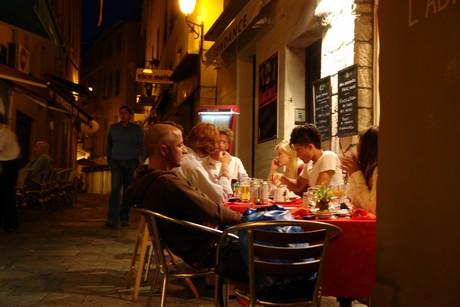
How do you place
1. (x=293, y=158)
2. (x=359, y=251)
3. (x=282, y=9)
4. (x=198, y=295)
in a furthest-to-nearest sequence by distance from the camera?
1. (x=282, y=9)
2. (x=293, y=158)
3. (x=198, y=295)
4. (x=359, y=251)

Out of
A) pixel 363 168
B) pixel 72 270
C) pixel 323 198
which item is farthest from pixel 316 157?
pixel 72 270

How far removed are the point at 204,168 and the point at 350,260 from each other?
1666mm

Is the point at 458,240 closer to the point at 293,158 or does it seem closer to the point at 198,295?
the point at 198,295

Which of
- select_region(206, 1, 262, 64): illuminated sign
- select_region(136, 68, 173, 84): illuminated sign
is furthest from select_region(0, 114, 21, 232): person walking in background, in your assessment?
select_region(136, 68, 173, 84): illuminated sign

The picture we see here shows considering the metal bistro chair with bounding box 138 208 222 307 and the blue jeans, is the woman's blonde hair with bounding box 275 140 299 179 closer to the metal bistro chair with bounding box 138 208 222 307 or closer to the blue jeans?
the blue jeans

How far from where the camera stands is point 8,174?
25.2 ft

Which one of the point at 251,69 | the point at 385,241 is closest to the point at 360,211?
the point at 385,241

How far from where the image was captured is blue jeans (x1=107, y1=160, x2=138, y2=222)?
8.49 metres

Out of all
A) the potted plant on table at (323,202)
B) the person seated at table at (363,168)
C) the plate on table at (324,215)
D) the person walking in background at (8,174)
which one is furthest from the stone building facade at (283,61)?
the person walking in background at (8,174)

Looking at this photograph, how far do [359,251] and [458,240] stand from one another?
1.55m

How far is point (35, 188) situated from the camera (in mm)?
11547

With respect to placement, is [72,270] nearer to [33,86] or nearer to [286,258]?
[286,258]

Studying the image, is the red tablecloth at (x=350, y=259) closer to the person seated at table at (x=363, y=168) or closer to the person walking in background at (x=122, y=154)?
the person seated at table at (x=363, y=168)

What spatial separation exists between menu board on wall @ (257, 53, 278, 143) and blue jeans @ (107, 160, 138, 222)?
2.45 m
